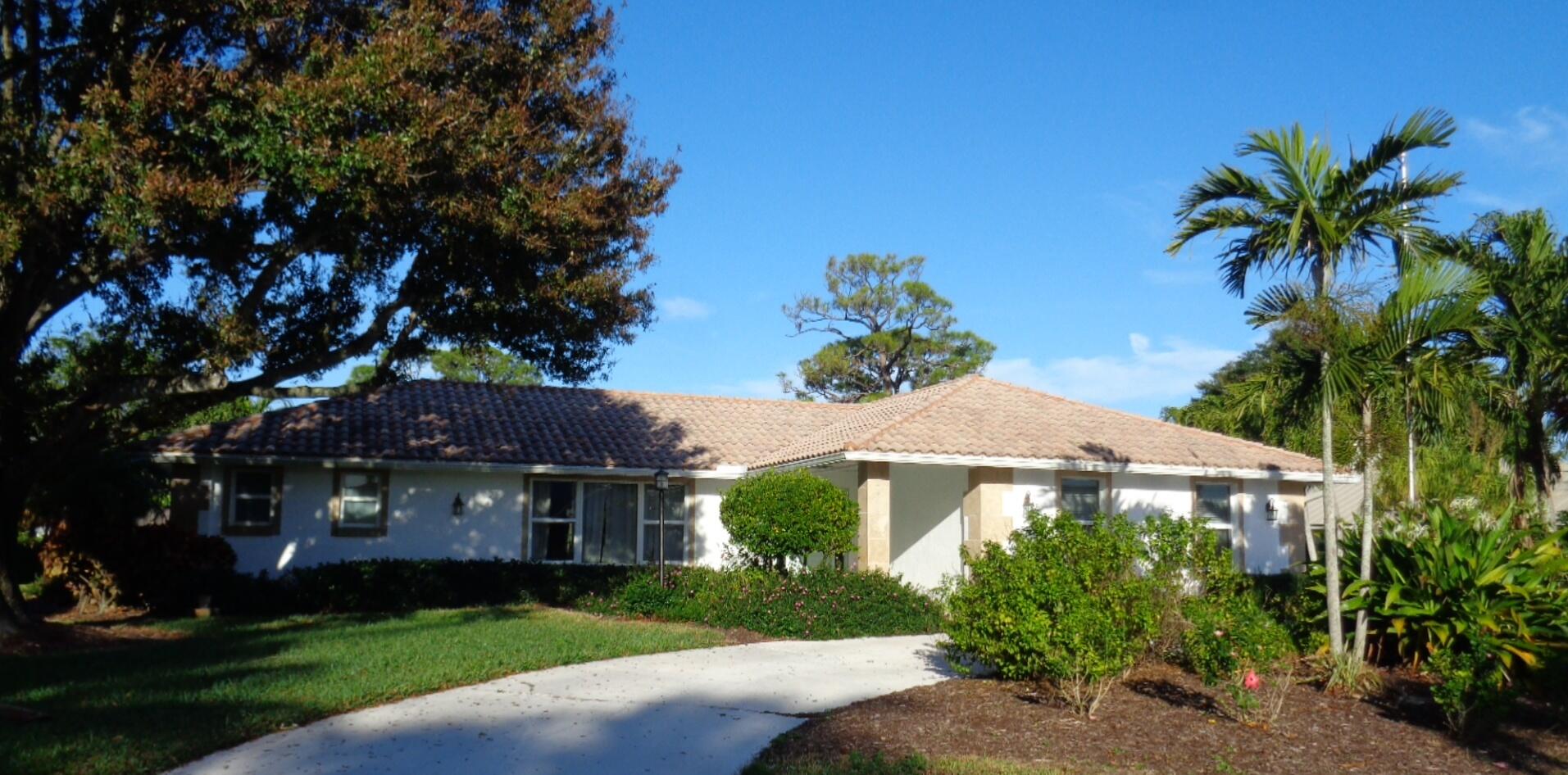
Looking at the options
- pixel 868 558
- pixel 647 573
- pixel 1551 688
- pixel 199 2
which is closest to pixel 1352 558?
pixel 1551 688

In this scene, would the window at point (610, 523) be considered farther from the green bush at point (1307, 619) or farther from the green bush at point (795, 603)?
the green bush at point (1307, 619)

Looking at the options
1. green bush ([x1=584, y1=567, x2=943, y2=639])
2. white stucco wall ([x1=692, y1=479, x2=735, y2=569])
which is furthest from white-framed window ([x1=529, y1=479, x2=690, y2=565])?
green bush ([x1=584, y1=567, x2=943, y2=639])

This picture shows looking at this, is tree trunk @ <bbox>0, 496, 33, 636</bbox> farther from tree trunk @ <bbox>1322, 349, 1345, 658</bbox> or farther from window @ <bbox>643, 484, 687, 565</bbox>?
tree trunk @ <bbox>1322, 349, 1345, 658</bbox>

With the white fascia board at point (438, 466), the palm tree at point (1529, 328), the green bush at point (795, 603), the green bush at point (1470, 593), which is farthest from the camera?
the white fascia board at point (438, 466)

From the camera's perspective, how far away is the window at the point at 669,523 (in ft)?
70.2

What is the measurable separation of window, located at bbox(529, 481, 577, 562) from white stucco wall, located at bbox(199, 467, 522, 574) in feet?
1.14

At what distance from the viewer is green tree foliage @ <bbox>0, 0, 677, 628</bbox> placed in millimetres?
10734

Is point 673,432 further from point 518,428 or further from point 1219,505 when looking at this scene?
point 1219,505

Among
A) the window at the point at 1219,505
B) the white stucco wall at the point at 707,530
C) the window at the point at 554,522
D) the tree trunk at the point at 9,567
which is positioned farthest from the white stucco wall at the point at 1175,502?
the tree trunk at the point at 9,567

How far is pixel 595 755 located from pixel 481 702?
6.98ft

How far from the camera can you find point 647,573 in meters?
18.3

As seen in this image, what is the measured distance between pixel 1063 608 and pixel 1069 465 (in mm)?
9108

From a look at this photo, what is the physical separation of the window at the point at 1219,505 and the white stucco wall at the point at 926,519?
401cm

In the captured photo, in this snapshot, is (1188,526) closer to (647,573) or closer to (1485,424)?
(1485,424)
